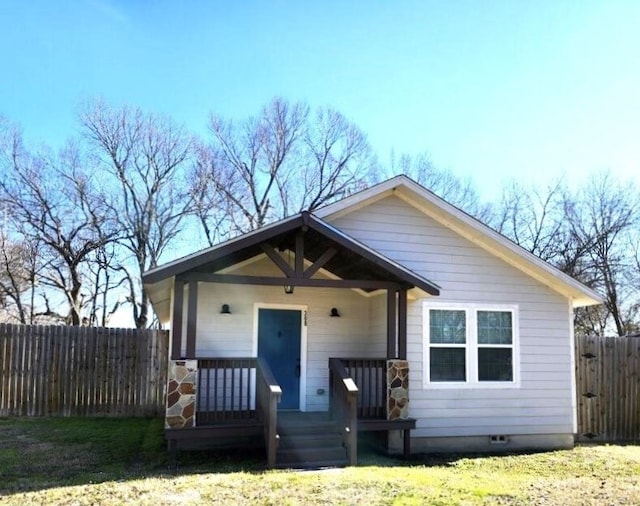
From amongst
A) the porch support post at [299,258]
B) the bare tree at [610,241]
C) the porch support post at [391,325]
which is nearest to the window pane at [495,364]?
the porch support post at [391,325]

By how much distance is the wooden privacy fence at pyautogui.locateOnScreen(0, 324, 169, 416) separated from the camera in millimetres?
12219

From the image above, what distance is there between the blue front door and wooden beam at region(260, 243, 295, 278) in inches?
80.9

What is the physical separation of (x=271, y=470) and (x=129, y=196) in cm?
1836

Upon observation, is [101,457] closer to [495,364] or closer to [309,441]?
[309,441]

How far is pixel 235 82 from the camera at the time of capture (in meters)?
15.6

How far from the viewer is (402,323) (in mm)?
9219

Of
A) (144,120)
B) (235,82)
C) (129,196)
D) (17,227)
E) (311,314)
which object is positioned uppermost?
(144,120)

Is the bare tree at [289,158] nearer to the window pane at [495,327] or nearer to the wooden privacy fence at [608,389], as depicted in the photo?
the wooden privacy fence at [608,389]

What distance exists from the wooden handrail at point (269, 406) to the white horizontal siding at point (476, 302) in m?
2.77

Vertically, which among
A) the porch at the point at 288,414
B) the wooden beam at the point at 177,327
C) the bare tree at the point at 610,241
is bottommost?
the porch at the point at 288,414

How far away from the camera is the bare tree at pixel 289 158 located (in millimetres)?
26672

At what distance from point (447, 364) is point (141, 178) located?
1766 cm

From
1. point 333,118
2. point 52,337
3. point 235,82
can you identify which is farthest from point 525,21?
point 333,118

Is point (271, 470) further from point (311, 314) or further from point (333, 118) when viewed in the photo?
point (333, 118)
